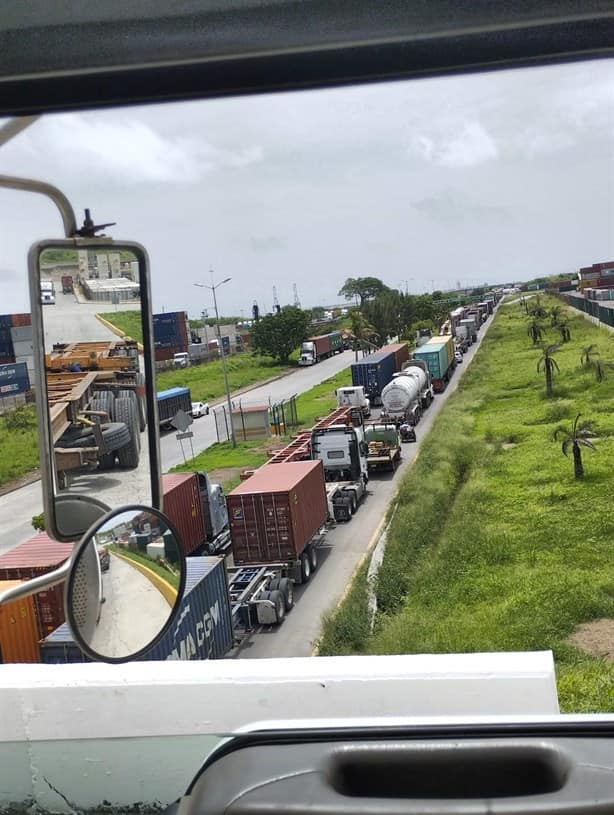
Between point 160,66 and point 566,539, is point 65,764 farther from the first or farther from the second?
point 566,539

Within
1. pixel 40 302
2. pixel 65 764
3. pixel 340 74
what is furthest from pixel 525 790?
pixel 65 764

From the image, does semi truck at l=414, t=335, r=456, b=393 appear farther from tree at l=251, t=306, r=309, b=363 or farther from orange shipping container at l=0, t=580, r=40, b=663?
orange shipping container at l=0, t=580, r=40, b=663

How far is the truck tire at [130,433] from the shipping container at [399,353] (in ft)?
93.8

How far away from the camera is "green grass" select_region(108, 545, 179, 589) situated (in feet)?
4.66

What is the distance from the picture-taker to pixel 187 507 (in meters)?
13.9

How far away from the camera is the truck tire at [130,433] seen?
1.39 m

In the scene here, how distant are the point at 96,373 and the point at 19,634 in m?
9.27

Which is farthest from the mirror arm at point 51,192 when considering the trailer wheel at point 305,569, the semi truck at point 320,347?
the semi truck at point 320,347

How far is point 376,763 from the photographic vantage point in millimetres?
1320

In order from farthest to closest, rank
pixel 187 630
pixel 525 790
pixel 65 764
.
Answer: pixel 187 630
pixel 65 764
pixel 525 790

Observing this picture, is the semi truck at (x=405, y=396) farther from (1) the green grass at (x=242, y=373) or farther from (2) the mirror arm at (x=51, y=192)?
(2) the mirror arm at (x=51, y=192)

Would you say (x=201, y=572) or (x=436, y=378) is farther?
(x=436, y=378)

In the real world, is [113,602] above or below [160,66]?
below

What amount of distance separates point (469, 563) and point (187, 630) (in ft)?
23.0
